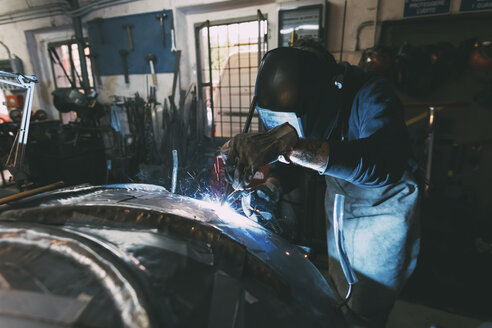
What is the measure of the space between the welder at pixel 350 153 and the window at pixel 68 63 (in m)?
6.47

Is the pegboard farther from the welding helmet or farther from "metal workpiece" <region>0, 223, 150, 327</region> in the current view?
"metal workpiece" <region>0, 223, 150, 327</region>

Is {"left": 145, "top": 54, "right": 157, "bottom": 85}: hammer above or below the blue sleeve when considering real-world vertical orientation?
above

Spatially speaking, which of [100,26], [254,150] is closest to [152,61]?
[100,26]

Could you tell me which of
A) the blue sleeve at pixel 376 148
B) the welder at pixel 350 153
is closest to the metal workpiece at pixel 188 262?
the welder at pixel 350 153

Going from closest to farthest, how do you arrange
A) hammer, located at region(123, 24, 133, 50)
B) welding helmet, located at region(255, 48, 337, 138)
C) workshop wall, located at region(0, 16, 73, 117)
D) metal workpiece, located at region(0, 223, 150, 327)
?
metal workpiece, located at region(0, 223, 150, 327)
welding helmet, located at region(255, 48, 337, 138)
hammer, located at region(123, 24, 133, 50)
workshop wall, located at region(0, 16, 73, 117)

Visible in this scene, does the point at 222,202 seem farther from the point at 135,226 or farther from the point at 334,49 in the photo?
the point at 334,49

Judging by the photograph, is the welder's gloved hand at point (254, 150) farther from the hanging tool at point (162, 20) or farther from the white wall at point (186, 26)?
the hanging tool at point (162, 20)

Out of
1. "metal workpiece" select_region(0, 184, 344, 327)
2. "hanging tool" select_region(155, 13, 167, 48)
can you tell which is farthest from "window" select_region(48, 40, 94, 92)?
"metal workpiece" select_region(0, 184, 344, 327)

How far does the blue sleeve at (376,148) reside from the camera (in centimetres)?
119

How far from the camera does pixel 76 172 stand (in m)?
5.48

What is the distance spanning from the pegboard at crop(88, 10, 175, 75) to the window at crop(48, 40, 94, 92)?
0.57 m

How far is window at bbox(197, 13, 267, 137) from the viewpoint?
5.03 metres

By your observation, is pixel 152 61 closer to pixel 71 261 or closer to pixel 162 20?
pixel 162 20

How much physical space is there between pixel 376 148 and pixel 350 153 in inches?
6.3
